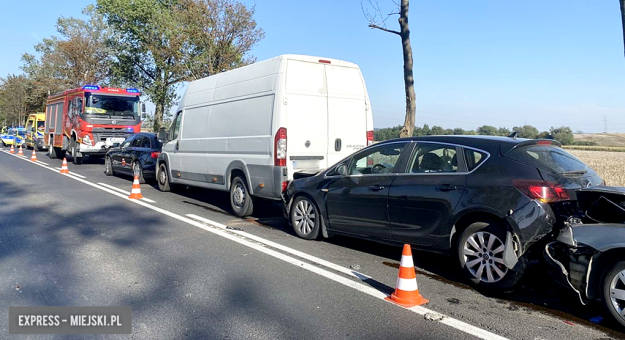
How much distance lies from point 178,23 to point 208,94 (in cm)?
1794

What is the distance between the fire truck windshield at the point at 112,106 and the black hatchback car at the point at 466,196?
16477 mm

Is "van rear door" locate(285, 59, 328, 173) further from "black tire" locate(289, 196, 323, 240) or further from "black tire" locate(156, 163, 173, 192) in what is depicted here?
"black tire" locate(156, 163, 173, 192)

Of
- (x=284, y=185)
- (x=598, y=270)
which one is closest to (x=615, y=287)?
(x=598, y=270)

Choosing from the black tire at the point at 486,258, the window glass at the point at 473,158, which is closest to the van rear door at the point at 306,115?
the window glass at the point at 473,158

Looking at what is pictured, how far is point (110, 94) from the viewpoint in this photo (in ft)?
67.8

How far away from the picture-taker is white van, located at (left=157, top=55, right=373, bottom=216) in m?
8.18

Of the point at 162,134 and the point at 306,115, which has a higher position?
the point at 306,115

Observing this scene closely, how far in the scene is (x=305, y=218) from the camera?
7523mm

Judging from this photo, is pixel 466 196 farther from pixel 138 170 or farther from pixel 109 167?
pixel 109 167

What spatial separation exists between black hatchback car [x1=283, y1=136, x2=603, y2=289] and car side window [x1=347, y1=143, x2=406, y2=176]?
14 millimetres

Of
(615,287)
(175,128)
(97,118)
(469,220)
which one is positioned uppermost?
(97,118)

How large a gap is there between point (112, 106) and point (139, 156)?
758 cm

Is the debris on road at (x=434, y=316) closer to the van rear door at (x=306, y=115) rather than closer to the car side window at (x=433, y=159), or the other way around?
the car side window at (x=433, y=159)

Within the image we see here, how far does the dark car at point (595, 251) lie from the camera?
416 cm
